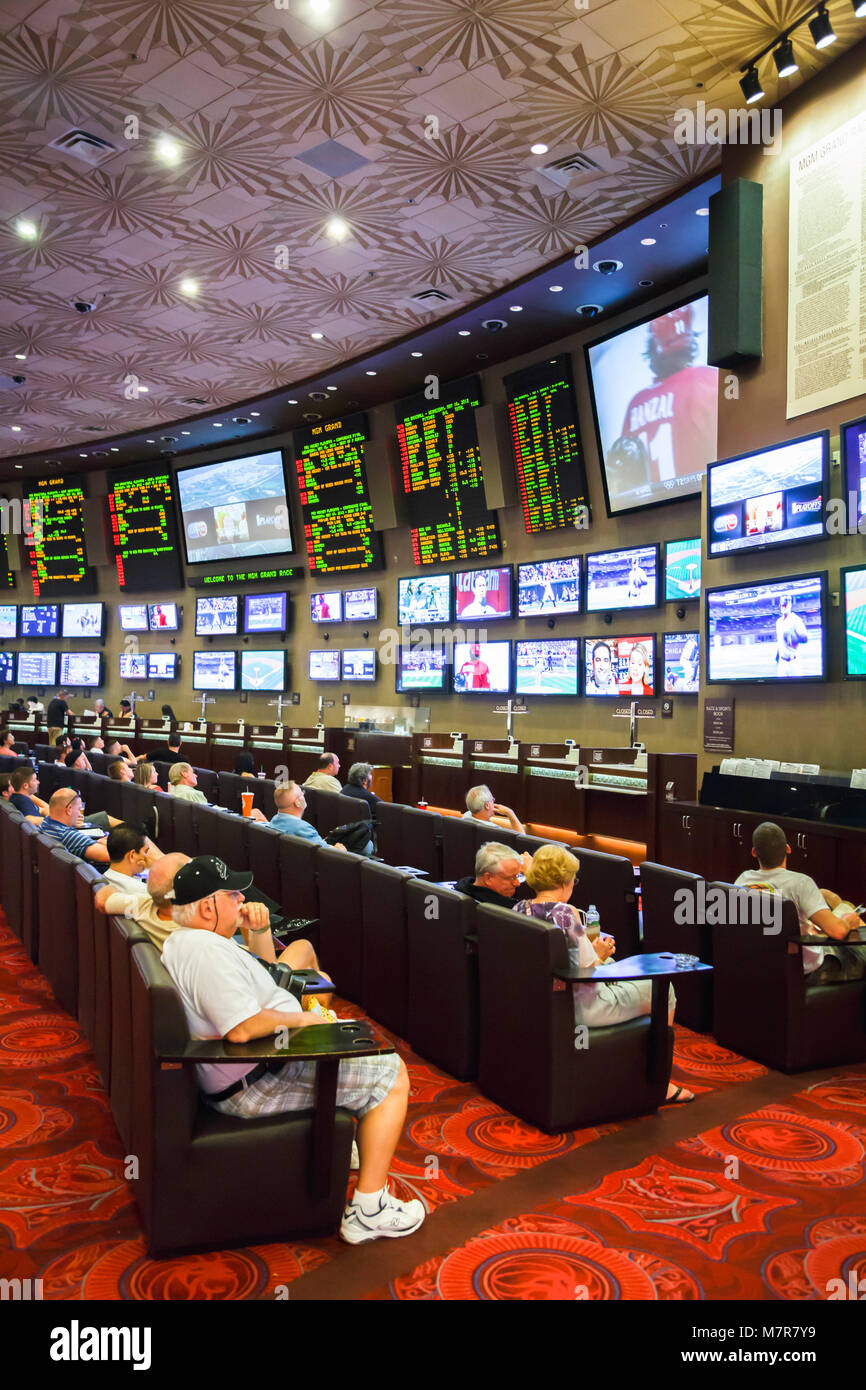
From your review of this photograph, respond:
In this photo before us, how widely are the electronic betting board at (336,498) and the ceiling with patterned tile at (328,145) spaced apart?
1.97 meters

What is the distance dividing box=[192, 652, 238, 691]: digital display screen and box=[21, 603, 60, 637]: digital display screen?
3208 millimetres

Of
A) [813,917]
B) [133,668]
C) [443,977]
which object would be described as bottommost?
[443,977]

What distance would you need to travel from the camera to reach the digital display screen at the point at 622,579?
7.71 meters


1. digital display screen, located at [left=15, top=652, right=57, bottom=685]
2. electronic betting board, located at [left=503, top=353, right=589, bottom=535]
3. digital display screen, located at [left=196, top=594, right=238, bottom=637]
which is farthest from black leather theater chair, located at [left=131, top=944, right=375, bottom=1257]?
digital display screen, located at [left=15, top=652, right=57, bottom=685]

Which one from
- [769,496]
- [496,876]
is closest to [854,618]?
[769,496]

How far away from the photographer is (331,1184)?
2.35 m

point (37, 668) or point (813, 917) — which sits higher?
point (37, 668)

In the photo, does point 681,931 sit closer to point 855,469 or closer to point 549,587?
point 855,469

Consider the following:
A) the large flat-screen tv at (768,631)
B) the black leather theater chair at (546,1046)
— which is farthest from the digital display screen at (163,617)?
the black leather theater chair at (546,1046)

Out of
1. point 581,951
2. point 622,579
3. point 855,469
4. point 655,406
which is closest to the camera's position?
point 581,951

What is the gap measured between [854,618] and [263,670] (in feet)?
28.8

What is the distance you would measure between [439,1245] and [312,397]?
960 centimetres

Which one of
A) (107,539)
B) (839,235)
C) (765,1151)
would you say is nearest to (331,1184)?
(765,1151)

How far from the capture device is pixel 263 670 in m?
12.4
